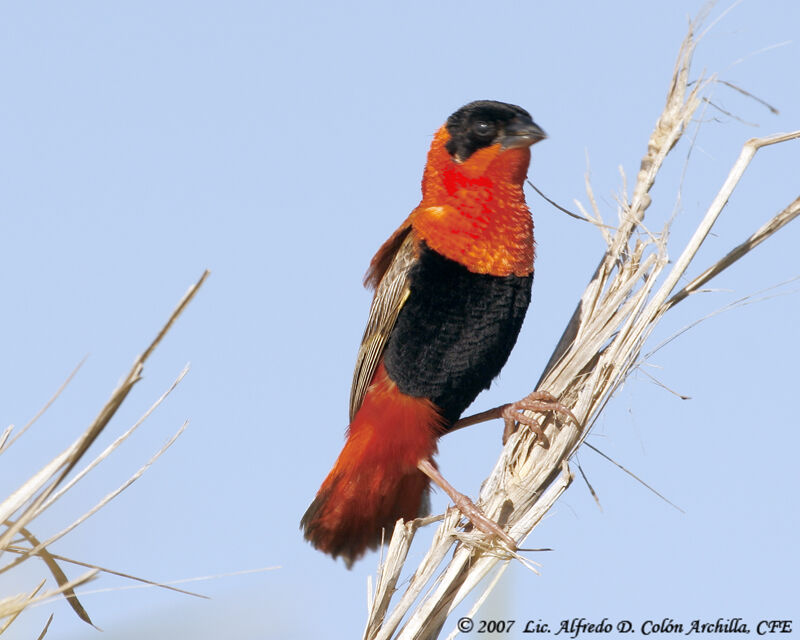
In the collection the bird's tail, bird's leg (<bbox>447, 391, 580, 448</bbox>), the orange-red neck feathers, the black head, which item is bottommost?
the bird's tail

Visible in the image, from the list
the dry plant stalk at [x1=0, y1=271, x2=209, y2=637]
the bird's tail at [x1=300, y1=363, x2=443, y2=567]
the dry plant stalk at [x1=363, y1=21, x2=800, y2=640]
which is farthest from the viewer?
the bird's tail at [x1=300, y1=363, x2=443, y2=567]

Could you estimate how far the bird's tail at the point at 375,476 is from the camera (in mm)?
3791

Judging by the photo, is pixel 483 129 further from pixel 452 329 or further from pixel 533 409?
pixel 533 409

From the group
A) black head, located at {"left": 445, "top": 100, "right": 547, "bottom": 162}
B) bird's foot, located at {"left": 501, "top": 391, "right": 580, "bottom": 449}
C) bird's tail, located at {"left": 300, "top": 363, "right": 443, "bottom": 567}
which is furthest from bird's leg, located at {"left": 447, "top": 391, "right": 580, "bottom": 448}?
black head, located at {"left": 445, "top": 100, "right": 547, "bottom": 162}

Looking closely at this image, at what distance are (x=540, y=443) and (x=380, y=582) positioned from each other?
0.60m

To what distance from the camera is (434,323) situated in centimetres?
375

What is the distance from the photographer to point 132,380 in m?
1.24

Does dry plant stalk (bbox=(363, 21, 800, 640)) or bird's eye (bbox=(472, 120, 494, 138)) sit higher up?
bird's eye (bbox=(472, 120, 494, 138))

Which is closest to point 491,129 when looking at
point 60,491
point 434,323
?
point 434,323

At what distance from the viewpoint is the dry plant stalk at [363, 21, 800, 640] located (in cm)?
245

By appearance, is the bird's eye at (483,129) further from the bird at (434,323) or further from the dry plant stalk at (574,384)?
the dry plant stalk at (574,384)

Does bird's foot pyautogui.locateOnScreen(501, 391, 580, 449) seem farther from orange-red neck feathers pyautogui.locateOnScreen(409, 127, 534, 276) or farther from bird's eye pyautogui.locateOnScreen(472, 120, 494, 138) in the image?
bird's eye pyautogui.locateOnScreen(472, 120, 494, 138)

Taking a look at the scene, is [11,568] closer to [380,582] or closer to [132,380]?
[132,380]

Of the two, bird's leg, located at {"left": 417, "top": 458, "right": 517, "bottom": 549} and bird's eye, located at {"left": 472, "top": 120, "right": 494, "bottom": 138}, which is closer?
bird's leg, located at {"left": 417, "top": 458, "right": 517, "bottom": 549}
